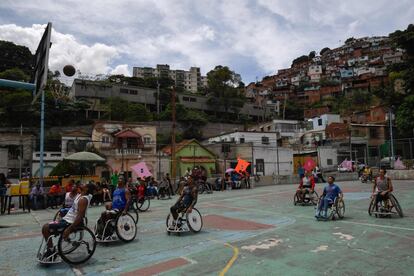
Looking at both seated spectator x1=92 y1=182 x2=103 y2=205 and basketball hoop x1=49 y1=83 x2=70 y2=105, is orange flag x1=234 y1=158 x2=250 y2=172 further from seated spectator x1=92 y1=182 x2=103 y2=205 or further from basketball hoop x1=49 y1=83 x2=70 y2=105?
basketball hoop x1=49 y1=83 x2=70 y2=105

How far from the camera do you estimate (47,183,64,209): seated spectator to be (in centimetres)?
1906

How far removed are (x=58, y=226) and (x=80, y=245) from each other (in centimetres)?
62

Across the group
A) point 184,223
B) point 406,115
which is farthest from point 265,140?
point 184,223

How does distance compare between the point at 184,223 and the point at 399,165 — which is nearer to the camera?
the point at 184,223

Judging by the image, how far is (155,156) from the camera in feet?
133

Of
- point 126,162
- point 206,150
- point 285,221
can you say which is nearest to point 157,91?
point 206,150

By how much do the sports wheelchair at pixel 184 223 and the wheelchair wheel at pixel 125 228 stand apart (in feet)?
3.73

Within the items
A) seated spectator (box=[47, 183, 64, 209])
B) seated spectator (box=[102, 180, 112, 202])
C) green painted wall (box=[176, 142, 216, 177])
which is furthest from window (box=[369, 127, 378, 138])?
seated spectator (box=[47, 183, 64, 209])

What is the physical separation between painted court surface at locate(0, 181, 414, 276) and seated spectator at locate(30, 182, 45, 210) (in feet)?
21.8

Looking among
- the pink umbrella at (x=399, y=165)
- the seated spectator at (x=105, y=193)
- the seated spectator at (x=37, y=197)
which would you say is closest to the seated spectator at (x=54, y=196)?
the seated spectator at (x=37, y=197)

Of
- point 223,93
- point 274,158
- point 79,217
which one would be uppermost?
point 223,93

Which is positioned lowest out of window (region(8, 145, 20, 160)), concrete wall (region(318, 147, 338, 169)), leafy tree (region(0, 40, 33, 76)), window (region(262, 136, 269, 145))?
concrete wall (region(318, 147, 338, 169))

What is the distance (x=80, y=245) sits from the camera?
748 centimetres

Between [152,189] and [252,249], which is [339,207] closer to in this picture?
[252,249]
